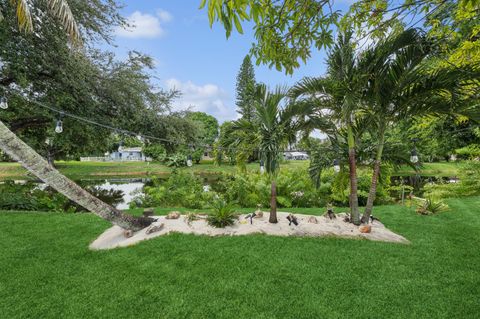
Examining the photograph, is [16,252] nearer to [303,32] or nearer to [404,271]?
[303,32]

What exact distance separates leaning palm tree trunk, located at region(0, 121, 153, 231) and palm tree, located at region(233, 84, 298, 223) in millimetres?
2917

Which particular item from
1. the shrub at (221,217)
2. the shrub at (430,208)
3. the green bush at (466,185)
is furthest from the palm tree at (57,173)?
the green bush at (466,185)

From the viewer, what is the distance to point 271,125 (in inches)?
204

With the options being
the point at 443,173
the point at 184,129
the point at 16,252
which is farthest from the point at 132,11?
the point at 443,173

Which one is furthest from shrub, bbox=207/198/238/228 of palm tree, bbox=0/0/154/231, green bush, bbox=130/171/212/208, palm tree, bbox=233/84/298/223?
green bush, bbox=130/171/212/208

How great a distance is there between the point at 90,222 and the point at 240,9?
21.0 feet

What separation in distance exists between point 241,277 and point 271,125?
2.87 m

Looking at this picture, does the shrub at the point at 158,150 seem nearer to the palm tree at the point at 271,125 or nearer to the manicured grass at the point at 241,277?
the palm tree at the point at 271,125

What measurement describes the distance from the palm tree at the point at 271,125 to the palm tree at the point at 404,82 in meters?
1.58

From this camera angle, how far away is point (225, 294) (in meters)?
3.04

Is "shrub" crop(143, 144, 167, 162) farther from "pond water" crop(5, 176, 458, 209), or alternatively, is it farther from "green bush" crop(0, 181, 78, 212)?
"green bush" crop(0, 181, 78, 212)

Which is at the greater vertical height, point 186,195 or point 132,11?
point 132,11

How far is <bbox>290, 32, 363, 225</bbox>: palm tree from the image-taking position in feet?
15.9

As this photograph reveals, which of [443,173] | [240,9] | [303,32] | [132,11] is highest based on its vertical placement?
[132,11]
